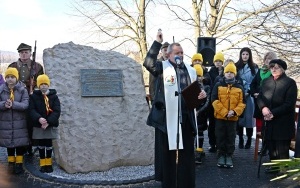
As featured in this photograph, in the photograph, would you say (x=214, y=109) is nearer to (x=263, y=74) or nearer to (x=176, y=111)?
(x=263, y=74)

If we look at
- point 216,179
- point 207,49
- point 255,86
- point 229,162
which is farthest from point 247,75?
point 207,49

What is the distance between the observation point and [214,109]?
577 cm

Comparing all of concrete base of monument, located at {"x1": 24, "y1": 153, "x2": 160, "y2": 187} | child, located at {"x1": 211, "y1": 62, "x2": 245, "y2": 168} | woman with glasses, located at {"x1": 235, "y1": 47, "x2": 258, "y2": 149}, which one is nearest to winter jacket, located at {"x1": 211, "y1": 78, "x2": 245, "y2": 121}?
child, located at {"x1": 211, "y1": 62, "x2": 245, "y2": 168}

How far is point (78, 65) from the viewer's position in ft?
19.1

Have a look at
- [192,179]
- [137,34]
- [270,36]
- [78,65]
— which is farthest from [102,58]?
[137,34]

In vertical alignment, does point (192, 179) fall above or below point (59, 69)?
below

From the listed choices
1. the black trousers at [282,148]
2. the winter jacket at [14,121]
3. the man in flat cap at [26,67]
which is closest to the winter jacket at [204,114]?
the black trousers at [282,148]

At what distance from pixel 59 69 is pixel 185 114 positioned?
2437 millimetres

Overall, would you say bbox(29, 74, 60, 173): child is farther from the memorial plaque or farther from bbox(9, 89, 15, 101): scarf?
the memorial plaque

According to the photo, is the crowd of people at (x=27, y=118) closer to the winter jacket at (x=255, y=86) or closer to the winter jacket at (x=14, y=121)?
the winter jacket at (x=14, y=121)

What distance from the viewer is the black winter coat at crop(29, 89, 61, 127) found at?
5223mm

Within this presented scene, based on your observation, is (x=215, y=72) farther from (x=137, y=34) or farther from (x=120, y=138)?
(x=137, y=34)

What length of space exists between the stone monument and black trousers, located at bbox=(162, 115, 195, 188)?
1489 millimetres

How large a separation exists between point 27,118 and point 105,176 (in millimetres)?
1437
